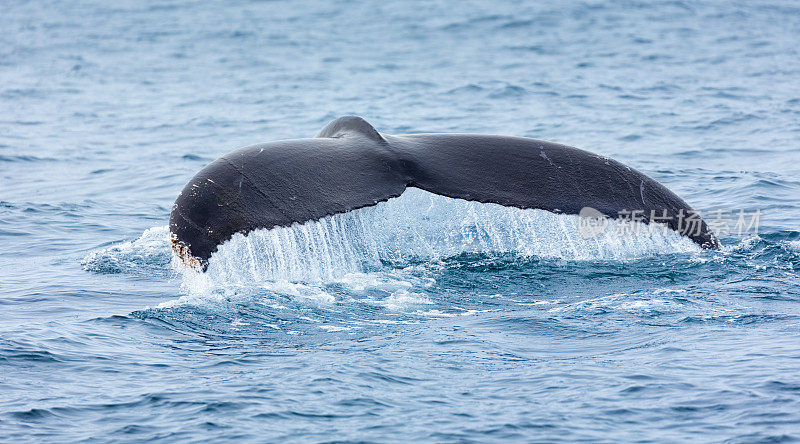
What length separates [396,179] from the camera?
6.30 m

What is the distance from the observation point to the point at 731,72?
70.0 ft

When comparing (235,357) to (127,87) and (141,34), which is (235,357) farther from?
(141,34)

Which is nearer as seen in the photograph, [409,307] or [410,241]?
[409,307]

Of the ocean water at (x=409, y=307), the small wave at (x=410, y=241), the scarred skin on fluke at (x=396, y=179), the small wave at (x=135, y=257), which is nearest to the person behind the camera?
the ocean water at (x=409, y=307)

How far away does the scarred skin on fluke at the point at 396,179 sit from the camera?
19.0ft

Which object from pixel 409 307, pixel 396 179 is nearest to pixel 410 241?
pixel 409 307

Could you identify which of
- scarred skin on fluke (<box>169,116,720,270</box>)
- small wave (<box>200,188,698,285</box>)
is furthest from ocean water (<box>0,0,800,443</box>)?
scarred skin on fluke (<box>169,116,720,270</box>)

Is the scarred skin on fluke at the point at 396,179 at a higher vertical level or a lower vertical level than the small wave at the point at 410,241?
higher

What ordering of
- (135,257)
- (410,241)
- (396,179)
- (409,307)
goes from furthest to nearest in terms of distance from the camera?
(135,257), (410,241), (409,307), (396,179)

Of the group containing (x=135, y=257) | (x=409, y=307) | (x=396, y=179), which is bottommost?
(x=409, y=307)

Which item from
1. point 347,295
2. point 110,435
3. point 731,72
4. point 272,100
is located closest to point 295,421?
point 110,435

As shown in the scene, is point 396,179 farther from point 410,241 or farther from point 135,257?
point 135,257

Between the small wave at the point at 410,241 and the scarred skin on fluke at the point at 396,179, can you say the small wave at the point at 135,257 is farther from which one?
the scarred skin on fluke at the point at 396,179

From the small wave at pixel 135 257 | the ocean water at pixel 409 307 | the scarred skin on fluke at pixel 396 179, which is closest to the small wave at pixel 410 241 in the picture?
the ocean water at pixel 409 307
